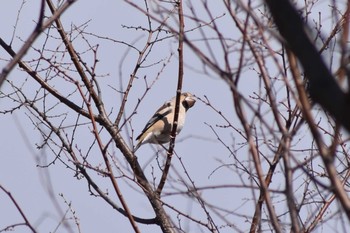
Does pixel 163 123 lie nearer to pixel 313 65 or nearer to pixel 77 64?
pixel 77 64

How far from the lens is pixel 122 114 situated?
4.87 metres

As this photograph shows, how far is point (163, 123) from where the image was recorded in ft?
27.3

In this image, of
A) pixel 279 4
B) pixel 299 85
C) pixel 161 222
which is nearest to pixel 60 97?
pixel 161 222

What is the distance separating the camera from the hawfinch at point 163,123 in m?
8.04

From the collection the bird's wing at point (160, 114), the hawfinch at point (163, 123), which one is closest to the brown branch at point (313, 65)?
the hawfinch at point (163, 123)

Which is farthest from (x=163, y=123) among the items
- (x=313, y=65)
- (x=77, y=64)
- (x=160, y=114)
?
(x=313, y=65)

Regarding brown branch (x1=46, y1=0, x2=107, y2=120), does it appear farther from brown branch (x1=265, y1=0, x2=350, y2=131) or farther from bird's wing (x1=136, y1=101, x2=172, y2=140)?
brown branch (x1=265, y1=0, x2=350, y2=131)

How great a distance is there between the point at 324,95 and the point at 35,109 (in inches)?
152

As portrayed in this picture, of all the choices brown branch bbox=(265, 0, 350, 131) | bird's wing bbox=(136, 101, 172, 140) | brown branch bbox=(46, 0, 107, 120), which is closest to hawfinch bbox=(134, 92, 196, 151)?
bird's wing bbox=(136, 101, 172, 140)

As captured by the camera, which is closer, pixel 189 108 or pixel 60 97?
pixel 60 97

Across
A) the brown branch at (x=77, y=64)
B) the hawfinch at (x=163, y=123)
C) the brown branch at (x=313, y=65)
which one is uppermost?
the hawfinch at (x=163, y=123)

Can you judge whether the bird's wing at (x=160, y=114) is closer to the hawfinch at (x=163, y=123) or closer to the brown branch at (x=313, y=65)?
the hawfinch at (x=163, y=123)

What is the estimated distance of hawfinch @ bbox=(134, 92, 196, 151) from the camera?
8.04 m

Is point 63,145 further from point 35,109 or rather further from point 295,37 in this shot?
point 295,37
